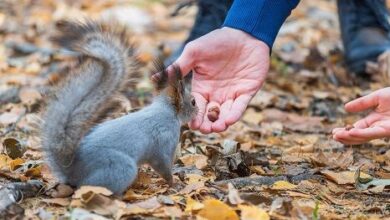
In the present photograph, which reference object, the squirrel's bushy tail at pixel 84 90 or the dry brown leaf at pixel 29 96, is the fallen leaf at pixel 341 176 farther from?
the dry brown leaf at pixel 29 96

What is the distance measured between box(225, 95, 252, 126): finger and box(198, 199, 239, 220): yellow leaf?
76 cm

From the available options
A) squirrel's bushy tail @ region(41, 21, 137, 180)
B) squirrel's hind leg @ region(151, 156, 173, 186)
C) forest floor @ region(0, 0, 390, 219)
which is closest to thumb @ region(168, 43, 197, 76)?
forest floor @ region(0, 0, 390, 219)

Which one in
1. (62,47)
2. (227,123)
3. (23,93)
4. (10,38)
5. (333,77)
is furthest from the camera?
(10,38)

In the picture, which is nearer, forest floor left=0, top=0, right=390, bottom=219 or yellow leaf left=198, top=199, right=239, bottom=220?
yellow leaf left=198, top=199, right=239, bottom=220

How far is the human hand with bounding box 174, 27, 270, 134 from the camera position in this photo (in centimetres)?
279

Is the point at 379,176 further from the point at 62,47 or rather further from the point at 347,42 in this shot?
the point at 347,42

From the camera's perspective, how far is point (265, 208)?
6.75 feet

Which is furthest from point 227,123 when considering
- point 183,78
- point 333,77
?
point 333,77

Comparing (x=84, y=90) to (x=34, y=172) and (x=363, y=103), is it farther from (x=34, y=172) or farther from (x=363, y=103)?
(x=363, y=103)

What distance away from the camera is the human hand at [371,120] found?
2424 mm

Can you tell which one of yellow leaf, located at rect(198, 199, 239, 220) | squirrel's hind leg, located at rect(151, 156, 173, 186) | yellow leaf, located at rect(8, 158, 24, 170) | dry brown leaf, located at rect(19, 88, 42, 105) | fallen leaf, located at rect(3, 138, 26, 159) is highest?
yellow leaf, located at rect(198, 199, 239, 220)

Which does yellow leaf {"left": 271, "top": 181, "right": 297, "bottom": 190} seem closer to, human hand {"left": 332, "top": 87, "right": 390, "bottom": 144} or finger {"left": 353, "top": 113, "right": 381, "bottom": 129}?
human hand {"left": 332, "top": 87, "right": 390, "bottom": 144}

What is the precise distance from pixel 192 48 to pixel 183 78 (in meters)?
0.31

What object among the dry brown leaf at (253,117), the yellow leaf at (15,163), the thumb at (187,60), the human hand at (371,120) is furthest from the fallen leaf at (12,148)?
the dry brown leaf at (253,117)
